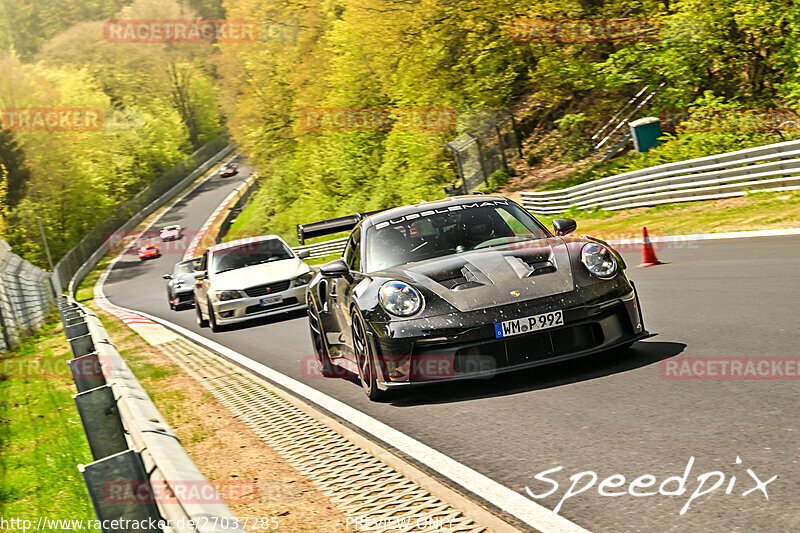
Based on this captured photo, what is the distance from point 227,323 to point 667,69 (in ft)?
55.7

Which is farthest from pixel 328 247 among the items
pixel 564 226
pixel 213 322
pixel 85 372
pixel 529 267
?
pixel 85 372

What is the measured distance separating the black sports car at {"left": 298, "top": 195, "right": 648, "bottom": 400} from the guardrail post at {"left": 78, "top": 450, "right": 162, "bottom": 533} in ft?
11.6

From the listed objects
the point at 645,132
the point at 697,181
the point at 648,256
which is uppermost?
the point at 645,132

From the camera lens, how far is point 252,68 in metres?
52.6

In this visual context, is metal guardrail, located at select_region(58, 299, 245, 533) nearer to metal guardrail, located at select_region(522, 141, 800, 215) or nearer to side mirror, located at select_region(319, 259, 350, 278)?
side mirror, located at select_region(319, 259, 350, 278)

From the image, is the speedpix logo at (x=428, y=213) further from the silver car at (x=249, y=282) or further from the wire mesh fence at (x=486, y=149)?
the wire mesh fence at (x=486, y=149)

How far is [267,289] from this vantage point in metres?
15.8

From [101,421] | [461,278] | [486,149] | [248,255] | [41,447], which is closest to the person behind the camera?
[101,421]

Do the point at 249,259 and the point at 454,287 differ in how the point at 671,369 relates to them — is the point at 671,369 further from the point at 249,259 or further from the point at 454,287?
the point at 249,259

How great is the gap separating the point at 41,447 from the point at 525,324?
199 inches

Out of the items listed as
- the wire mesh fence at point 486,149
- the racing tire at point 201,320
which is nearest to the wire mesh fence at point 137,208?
the wire mesh fence at point 486,149

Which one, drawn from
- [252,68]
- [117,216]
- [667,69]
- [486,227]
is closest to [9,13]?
[117,216]

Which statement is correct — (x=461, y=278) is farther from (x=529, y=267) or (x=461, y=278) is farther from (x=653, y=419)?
(x=653, y=419)

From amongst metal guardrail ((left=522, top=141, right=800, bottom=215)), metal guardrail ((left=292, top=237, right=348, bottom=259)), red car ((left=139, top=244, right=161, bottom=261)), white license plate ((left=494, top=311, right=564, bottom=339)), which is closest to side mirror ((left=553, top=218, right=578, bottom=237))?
white license plate ((left=494, top=311, right=564, bottom=339))
